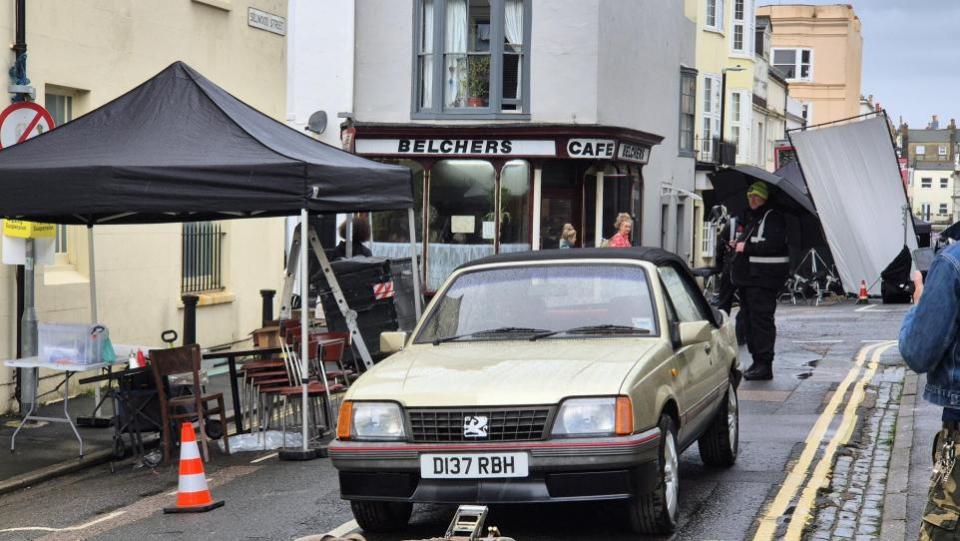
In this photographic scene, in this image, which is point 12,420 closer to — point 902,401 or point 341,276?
point 341,276

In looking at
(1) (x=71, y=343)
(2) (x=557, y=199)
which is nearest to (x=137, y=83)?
(1) (x=71, y=343)

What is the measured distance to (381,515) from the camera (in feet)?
25.2

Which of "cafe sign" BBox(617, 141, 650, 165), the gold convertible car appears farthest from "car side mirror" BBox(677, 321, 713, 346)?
"cafe sign" BBox(617, 141, 650, 165)

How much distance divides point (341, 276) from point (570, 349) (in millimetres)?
8176

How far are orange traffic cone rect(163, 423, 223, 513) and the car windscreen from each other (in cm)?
171

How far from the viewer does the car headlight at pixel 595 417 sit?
23.0 feet

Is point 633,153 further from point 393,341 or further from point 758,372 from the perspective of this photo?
point 393,341

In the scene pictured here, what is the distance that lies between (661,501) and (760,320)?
25.5ft

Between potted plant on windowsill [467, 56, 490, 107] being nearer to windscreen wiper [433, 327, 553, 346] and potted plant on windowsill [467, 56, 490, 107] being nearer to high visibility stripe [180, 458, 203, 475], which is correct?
high visibility stripe [180, 458, 203, 475]

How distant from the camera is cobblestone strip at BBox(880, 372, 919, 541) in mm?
Result: 7867

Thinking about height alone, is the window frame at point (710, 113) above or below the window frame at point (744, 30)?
below

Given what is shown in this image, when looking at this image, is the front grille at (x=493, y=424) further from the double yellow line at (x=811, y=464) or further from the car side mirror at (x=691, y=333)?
the double yellow line at (x=811, y=464)

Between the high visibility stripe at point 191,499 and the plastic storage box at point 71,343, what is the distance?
8.35 feet

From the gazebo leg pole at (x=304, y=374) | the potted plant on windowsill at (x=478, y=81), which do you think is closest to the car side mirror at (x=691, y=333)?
the gazebo leg pole at (x=304, y=374)
